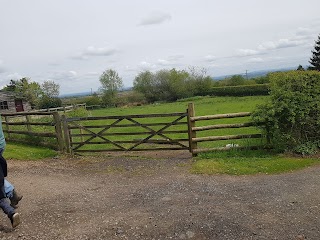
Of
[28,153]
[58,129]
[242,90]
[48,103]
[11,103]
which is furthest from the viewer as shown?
[48,103]

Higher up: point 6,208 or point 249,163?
point 6,208

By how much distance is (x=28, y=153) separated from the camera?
11359 millimetres

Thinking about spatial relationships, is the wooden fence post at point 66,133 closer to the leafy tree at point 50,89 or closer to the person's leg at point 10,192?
the person's leg at point 10,192

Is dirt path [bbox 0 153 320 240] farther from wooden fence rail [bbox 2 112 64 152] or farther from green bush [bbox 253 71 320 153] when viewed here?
wooden fence rail [bbox 2 112 64 152]

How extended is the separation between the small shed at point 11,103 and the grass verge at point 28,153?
42.4 m

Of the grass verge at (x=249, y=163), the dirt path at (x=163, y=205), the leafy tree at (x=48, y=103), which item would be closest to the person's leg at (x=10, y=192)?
the dirt path at (x=163, y=205)

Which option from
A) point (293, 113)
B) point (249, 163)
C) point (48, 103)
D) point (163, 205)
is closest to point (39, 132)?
point (163, 205)

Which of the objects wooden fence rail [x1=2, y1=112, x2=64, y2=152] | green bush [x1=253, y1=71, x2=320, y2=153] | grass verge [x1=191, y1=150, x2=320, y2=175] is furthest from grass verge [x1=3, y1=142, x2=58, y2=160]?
green bush [x1=253, y1=71, x2=320, y2=153]

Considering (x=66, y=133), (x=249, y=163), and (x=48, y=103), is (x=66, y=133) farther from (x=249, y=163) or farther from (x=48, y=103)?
(x=48, y=103)

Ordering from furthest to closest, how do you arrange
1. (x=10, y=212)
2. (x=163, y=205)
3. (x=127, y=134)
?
(x=127, y=134), (x=163, y=205), (x=10, y=212)

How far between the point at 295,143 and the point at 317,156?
0.69 metres

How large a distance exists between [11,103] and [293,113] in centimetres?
5207

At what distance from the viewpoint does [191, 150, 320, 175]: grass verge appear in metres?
7.88

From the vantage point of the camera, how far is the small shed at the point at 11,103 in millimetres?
51156
